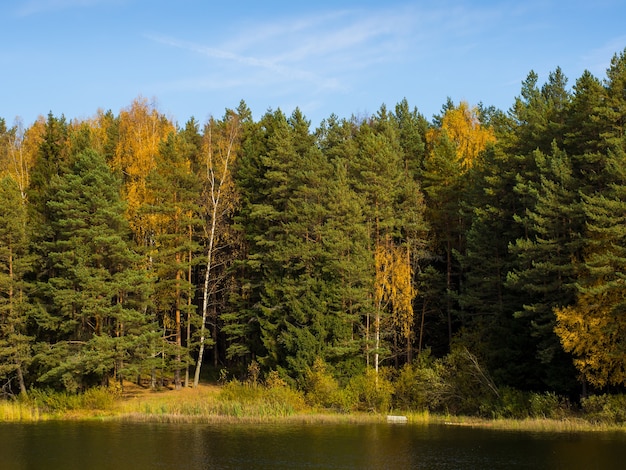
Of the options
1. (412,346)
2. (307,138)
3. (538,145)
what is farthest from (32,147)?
(538,145)

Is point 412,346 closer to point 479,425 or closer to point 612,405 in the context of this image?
point 479,425

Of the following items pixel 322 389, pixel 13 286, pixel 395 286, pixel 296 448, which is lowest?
pixel 296 448

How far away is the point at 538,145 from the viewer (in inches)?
1877

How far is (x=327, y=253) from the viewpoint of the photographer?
4888 cm

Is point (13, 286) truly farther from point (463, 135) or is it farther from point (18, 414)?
point (463, 135)

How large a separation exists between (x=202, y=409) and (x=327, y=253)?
42.8ft

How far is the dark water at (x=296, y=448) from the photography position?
95.0 ft

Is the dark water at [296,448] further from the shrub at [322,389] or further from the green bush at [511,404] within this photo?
the shrub at [322,389]

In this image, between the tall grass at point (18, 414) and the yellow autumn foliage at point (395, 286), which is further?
the yellow autumn foliage at point (395, 286)

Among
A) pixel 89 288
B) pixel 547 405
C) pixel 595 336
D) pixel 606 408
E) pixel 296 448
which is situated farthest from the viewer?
pixel 89 288

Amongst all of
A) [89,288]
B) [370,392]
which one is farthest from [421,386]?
[89,288]

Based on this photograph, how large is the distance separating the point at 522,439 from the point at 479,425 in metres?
5.92

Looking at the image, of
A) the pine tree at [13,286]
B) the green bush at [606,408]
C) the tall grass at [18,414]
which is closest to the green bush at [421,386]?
the green bush at [606,408]

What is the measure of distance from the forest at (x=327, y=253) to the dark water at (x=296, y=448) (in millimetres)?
7076
